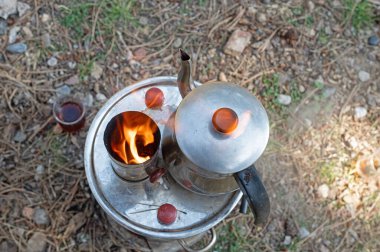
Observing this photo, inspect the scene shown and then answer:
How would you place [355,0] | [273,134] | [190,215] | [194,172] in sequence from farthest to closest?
[355,0] < [273,134] < [190,215] < [194,172]

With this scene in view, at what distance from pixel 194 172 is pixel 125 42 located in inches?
32.7

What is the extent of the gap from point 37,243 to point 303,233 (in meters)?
0.93

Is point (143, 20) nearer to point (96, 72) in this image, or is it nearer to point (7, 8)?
point (96, 72)

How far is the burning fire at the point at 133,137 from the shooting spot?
1.18 metres

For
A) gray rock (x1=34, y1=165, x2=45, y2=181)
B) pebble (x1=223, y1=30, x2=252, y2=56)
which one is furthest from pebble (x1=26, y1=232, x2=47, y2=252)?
pebble (x1=223, y1=30, x2=252, y2=56)

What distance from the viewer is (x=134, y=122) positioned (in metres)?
1.19

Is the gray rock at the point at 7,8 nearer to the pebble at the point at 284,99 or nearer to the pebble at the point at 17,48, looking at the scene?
the pebble at the point at 17,48

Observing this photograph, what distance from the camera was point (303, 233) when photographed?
1.65m

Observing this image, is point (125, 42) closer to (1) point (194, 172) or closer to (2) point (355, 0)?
(1) point (194, 172)

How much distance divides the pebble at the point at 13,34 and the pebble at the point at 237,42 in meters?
0.80

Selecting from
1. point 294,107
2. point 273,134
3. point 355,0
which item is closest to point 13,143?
point 273,134

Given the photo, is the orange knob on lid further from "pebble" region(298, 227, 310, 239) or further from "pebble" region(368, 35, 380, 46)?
"pebble" region(368, 35, 380, 46)

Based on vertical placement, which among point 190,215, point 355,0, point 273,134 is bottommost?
point 273,134

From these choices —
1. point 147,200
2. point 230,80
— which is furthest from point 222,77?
point 147,200
